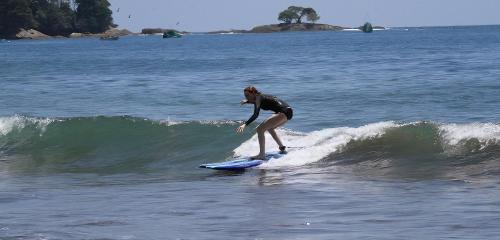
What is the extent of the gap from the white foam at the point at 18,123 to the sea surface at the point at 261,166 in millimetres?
59

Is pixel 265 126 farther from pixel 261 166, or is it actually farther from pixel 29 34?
pixel 29 34

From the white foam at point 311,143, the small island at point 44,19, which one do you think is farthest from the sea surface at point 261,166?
the small island at point 44,19

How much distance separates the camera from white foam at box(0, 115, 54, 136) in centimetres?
2547

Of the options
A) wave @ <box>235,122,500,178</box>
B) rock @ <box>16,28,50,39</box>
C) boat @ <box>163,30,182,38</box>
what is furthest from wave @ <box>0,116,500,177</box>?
boat @ <box>163,30,182,38</box>

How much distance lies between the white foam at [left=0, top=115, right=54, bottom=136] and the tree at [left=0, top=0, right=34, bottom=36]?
152835 millimetres

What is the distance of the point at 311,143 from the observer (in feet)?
66.1

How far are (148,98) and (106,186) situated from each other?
676 inches

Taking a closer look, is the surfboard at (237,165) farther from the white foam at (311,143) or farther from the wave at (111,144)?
the wave at (111,144)

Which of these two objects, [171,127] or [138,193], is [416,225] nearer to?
[138,193]

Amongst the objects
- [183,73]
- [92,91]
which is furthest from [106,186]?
[183,73]

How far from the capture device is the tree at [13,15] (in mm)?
174250

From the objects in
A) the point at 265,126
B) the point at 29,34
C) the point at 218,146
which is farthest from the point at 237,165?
the point at 29,34

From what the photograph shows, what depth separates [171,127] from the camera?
24.1 metres

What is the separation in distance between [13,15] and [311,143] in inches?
6415
